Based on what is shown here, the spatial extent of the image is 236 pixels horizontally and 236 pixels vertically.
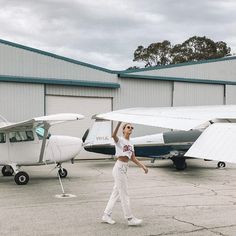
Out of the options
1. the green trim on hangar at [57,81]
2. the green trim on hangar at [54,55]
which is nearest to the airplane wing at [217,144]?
the green trim on hangar at [57,81]

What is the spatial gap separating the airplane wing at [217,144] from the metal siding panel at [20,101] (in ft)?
57.1

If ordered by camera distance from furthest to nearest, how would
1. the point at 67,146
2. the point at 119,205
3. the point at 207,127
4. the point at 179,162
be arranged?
the point at 179,162 < the point at 67,146 < the point at 119,205 < the point at 207,127

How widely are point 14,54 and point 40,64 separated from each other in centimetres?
131

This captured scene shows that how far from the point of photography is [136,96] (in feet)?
77.1

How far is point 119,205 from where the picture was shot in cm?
966

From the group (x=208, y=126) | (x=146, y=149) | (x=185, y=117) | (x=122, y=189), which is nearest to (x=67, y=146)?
(x=146, y=149)

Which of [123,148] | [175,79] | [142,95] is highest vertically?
Answer: [175,79]

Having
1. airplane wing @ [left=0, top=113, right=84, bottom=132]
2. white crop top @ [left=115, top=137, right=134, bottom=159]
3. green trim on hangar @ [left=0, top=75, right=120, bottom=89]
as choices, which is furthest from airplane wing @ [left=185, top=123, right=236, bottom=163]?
green trim on hangar @ [left=0, top=75, right=120, bottom=89]

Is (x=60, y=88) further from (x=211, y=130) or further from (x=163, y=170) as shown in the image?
(x=211, y=130)

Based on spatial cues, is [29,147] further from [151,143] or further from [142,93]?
[142,93]

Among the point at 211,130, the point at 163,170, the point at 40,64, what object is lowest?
the point at 163,170

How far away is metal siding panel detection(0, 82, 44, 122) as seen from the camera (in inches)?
785

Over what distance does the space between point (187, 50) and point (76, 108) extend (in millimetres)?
35706

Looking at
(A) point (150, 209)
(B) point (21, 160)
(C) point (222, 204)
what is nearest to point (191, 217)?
(A) point (150, 209)
